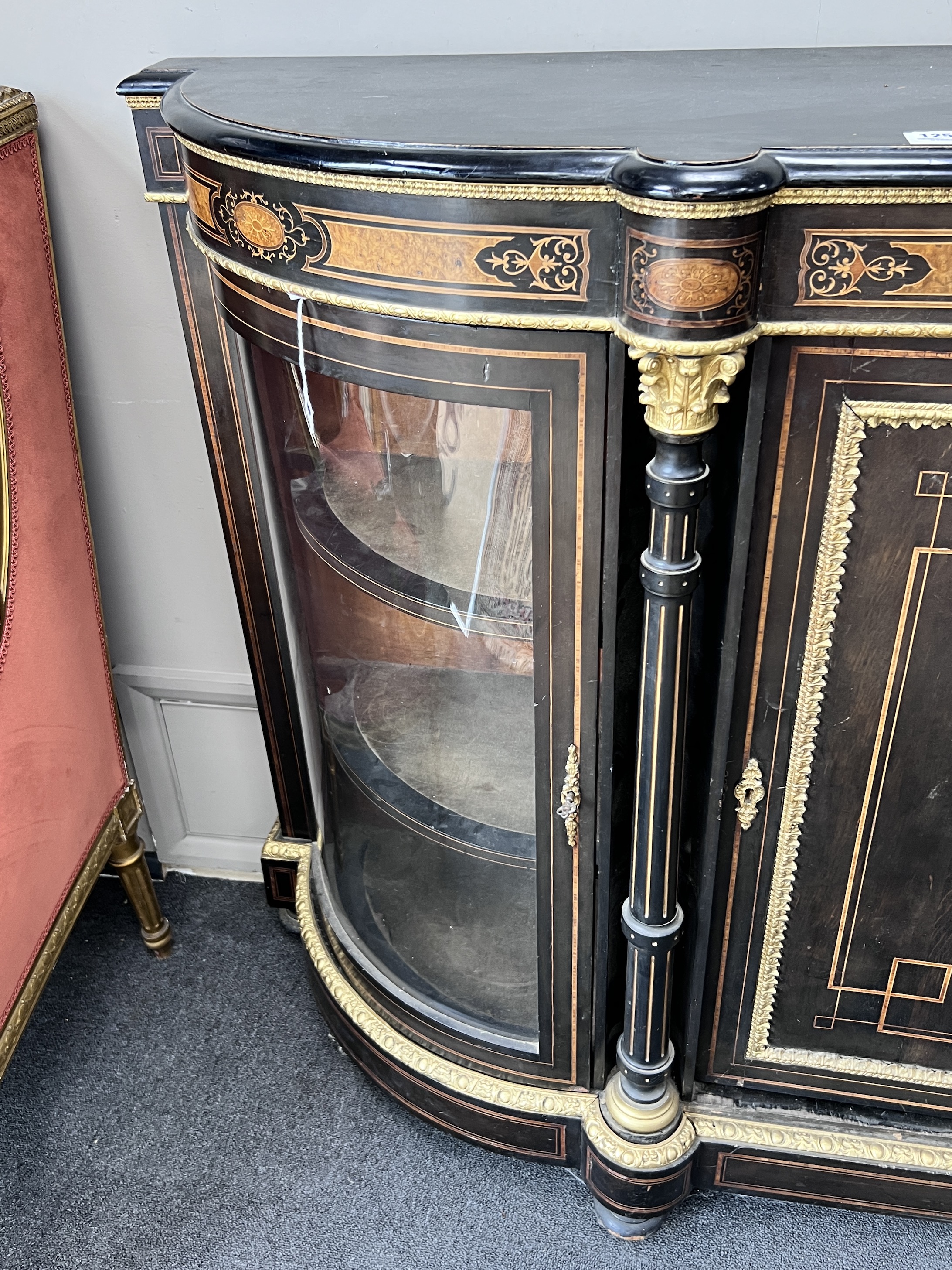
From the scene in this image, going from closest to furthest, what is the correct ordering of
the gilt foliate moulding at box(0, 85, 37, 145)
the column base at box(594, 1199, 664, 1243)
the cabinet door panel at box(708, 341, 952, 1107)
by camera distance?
the cabinet door panel at box(708, 341, 952, 1107) < the gilt foliate moulding at box(0, 85, 37, 145) < the column base at box(594, 1199, 664, 1243)

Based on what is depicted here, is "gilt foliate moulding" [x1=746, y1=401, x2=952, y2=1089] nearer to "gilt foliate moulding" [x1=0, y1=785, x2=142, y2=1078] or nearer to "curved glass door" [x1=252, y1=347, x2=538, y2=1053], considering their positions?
"curved glass door" [x1=252, y1=347, x2=538, y2=1053]

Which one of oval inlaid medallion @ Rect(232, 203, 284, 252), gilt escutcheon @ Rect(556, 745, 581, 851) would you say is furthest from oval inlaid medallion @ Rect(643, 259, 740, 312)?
gilt escutcheon @ Rect(556, 745, 581, 851)

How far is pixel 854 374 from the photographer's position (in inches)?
27.3

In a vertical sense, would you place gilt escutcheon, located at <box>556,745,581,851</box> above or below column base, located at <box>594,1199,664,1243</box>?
above

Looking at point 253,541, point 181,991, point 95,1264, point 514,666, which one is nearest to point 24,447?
point 253,541

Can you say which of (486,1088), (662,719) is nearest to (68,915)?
(486,1088)

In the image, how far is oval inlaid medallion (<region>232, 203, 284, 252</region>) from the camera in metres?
0.74

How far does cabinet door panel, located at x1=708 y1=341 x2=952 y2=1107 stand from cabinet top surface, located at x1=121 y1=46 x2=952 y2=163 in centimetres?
14

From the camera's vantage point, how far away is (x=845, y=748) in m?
0.83

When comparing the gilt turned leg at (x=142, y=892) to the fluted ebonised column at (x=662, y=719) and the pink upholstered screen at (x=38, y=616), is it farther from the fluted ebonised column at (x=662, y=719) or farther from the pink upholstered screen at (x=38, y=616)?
the fluted ebonised column at (x=662, y=719)

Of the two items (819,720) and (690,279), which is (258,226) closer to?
(690,279)

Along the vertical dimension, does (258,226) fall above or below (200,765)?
above

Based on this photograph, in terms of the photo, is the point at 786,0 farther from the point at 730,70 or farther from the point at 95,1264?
the point at 95,1264

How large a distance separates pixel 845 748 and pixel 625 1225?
1.82 feet
